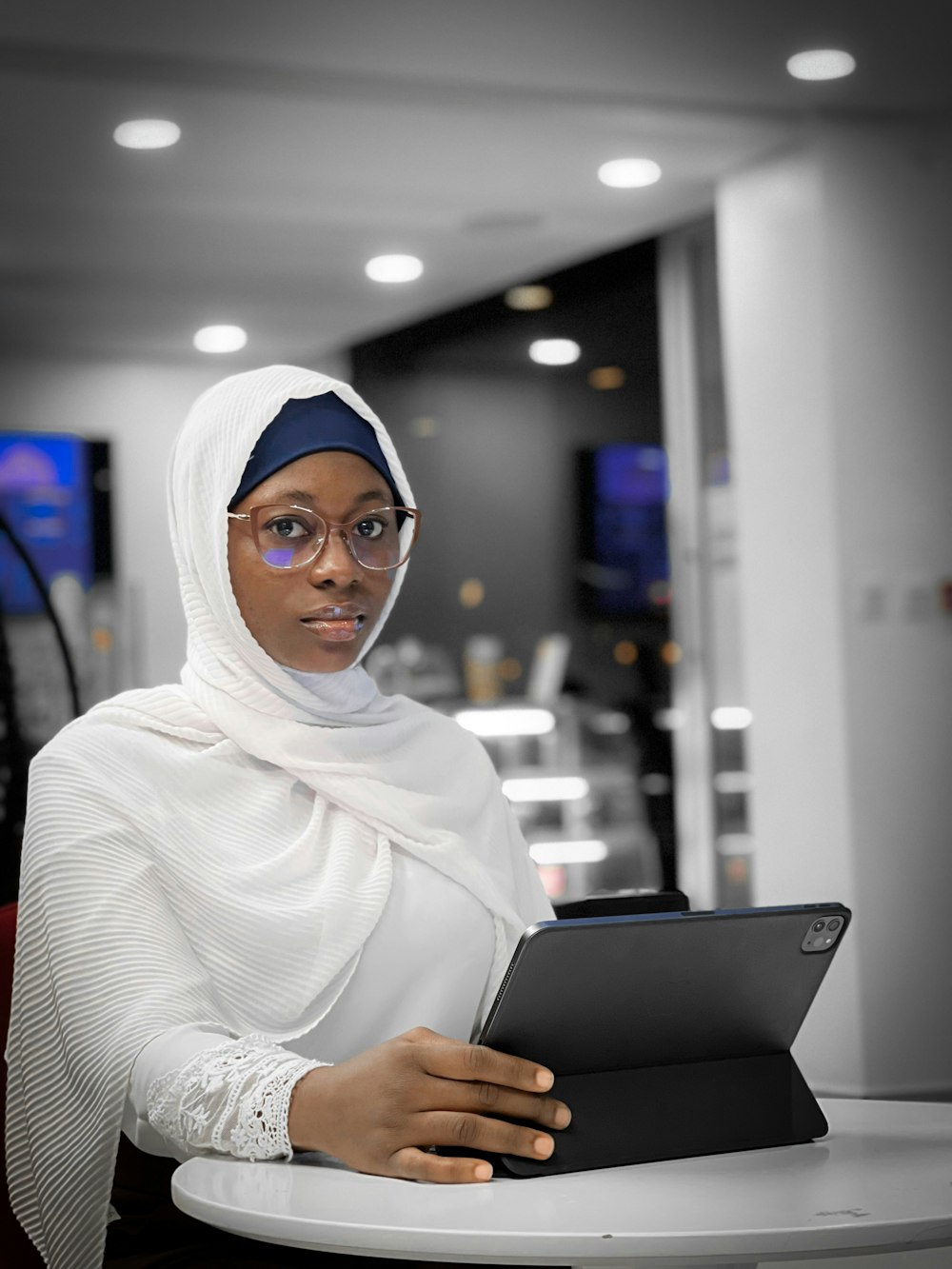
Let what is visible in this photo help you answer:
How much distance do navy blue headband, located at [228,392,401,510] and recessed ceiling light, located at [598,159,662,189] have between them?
380 cm

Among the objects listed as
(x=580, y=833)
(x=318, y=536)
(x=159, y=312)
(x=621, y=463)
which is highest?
(x=159, y=312)

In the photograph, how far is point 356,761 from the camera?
5.49 ft

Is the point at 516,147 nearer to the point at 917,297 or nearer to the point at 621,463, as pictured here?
the point at 917,297

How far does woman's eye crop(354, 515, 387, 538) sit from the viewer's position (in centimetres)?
165

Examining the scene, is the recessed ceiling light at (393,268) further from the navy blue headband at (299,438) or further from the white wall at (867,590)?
the navy blue headband at (299,438)

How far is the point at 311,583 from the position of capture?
159cm

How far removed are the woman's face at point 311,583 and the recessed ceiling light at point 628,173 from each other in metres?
3.86

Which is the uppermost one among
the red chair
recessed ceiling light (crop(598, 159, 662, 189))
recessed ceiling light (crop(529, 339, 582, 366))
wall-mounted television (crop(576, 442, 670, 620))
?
recessed ceiling light (crop(598, 159, 662, 189))

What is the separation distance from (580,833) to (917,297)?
2.66 m

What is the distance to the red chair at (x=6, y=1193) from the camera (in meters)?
1.50

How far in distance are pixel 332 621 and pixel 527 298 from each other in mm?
5478

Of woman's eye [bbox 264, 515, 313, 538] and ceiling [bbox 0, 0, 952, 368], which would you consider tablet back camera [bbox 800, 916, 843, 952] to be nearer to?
woman's eye [bbox 264, 515, 313, 538]

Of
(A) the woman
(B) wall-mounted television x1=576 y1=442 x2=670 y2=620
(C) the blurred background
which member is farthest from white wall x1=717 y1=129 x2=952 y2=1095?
(A) the woman

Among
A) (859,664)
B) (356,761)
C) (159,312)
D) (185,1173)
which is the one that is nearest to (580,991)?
(185,1173)
